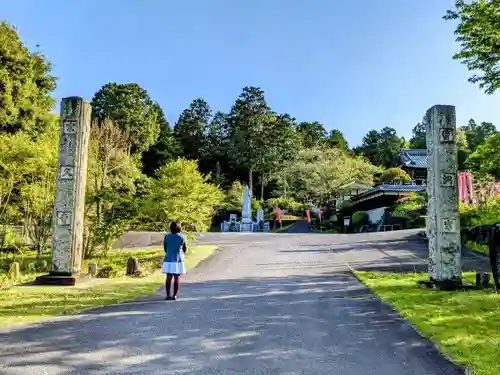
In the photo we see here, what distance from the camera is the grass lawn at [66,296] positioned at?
576 cm

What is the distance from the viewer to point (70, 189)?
8.83 m

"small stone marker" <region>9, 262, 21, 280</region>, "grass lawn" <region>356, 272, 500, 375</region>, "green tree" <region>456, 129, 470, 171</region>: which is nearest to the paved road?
"grass lawn" <region>356, 272, 500, 375</region>

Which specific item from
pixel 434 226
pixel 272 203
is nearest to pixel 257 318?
pixel 434 226

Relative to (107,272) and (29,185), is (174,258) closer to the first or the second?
(107,272)

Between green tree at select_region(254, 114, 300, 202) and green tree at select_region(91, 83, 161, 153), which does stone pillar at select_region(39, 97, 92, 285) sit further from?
green tree at select_region(254, 114, 300, 202)

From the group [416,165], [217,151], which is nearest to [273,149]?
[217,151]

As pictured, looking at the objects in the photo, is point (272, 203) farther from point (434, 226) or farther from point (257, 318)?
point (257, 318)

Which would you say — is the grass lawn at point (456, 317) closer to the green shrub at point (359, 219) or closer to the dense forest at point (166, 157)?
the dense forest at point (166, 157)

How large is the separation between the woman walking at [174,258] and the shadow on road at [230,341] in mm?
357

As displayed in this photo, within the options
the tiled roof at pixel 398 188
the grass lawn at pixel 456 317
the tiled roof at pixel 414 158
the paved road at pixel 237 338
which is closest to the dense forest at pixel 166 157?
the tiled roof at pixel 414 158

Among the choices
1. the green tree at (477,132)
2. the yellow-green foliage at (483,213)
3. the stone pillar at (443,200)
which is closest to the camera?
the stone pillar at (443,200)

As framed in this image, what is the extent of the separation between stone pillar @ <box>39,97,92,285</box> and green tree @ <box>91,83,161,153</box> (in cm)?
2806

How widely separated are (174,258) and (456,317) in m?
4.36

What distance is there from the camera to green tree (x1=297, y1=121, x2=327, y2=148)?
47894 mm
